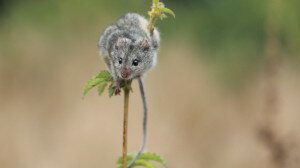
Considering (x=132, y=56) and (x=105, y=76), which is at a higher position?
(x=132, y=56)

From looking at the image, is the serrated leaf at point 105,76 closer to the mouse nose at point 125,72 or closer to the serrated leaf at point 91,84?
the serrated leaf at point 91,84

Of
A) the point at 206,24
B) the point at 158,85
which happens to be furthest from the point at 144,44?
the point at 206,24

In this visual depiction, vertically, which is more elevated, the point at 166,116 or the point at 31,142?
the point at 166,116

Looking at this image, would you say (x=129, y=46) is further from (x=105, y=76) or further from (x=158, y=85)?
(x=158, y=85)

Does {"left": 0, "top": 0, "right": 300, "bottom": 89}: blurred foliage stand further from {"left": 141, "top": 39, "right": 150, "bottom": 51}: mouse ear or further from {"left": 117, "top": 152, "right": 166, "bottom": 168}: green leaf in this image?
{"left": 117, "top": 152, "right": 166, "bottom": 168}: green leaf

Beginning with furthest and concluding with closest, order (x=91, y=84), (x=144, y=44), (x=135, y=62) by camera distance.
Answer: (x=135, y=62) → (x=144, y=44) → (x=91, y=84)

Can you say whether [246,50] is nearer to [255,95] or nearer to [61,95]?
[255,95]

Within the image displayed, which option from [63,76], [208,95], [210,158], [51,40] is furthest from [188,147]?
[51,40]
